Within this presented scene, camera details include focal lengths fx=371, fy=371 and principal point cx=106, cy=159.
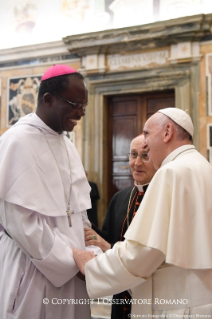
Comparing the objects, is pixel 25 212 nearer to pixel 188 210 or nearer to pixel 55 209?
pixel 55 209

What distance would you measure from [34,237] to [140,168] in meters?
1.26

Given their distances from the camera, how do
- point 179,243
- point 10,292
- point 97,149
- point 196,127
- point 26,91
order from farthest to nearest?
point 26,91 → point 97,149 → point 196,127 → point 10,292 → point 179,243

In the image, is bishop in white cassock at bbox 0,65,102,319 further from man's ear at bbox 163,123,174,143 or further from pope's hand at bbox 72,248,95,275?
man's ear at bbox 163,123,174,143

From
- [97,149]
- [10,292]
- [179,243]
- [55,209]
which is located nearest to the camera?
[179,243]

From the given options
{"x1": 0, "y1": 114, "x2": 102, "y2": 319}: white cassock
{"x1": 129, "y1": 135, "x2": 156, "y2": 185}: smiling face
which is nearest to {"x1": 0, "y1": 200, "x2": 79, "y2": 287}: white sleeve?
{"x1": 0, "y1": 114, "x2": 102, "y2": 319}: white cassock

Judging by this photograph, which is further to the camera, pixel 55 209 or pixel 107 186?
pixel 107 186

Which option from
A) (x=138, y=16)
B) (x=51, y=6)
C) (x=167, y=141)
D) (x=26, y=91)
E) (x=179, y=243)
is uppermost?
(x=51, y=6)

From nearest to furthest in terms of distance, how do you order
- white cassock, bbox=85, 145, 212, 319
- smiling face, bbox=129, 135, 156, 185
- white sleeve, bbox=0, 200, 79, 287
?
white cassock, bbox=85, 145, 212, 319 → white sleeve, bbox=0, 200, 79, 287 → smiling face, bbox=129, 135, 156, 185

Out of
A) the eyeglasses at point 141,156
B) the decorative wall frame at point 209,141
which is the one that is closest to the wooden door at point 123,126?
the decorative wall frame at point 209,141

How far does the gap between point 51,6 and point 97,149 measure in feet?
12.0

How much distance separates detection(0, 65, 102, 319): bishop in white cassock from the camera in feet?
6.70

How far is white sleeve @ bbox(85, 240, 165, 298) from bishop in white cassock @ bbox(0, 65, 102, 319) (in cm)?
19

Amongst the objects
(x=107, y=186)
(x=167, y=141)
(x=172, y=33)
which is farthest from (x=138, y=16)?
(x=167, y=141)

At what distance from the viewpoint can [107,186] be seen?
316 inches
